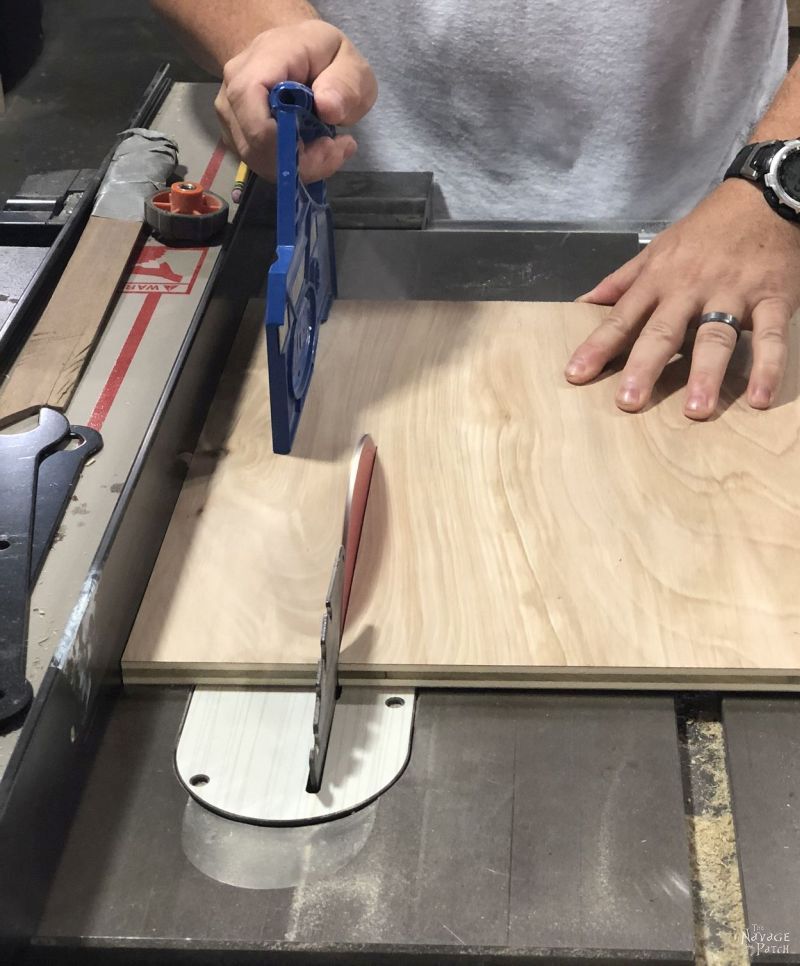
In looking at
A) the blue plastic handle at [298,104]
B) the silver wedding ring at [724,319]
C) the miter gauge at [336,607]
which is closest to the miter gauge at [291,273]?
the blue plastic handle at [298,104]

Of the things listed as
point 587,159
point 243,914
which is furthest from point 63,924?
point 587,159

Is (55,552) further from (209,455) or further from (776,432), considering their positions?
(776,432)

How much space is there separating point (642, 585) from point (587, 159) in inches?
45.4

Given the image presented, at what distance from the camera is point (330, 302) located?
1.39 m

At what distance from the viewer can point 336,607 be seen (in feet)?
2.82

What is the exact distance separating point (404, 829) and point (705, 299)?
31.7 inches

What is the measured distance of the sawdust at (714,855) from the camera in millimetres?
759

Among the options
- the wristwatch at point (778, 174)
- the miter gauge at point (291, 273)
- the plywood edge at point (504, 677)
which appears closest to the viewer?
the plywood edge at point (504, 677)

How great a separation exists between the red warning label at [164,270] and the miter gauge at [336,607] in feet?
1.25

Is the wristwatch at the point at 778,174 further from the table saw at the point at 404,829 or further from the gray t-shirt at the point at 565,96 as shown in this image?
the table saw at the point at 404,829

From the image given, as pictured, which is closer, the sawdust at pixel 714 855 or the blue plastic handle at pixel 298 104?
the sawdust at pixel 714 855

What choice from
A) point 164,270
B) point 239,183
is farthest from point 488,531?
point 239,183

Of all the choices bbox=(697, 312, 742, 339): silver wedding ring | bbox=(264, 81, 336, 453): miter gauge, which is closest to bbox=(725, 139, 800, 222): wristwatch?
bbox=(697, 312, 742, 339): silver wedding ring

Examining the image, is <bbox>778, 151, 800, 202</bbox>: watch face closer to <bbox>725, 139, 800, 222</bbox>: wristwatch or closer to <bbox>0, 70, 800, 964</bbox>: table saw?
<bbox>725, 139, 800, 222</bbox>: wristwatch
